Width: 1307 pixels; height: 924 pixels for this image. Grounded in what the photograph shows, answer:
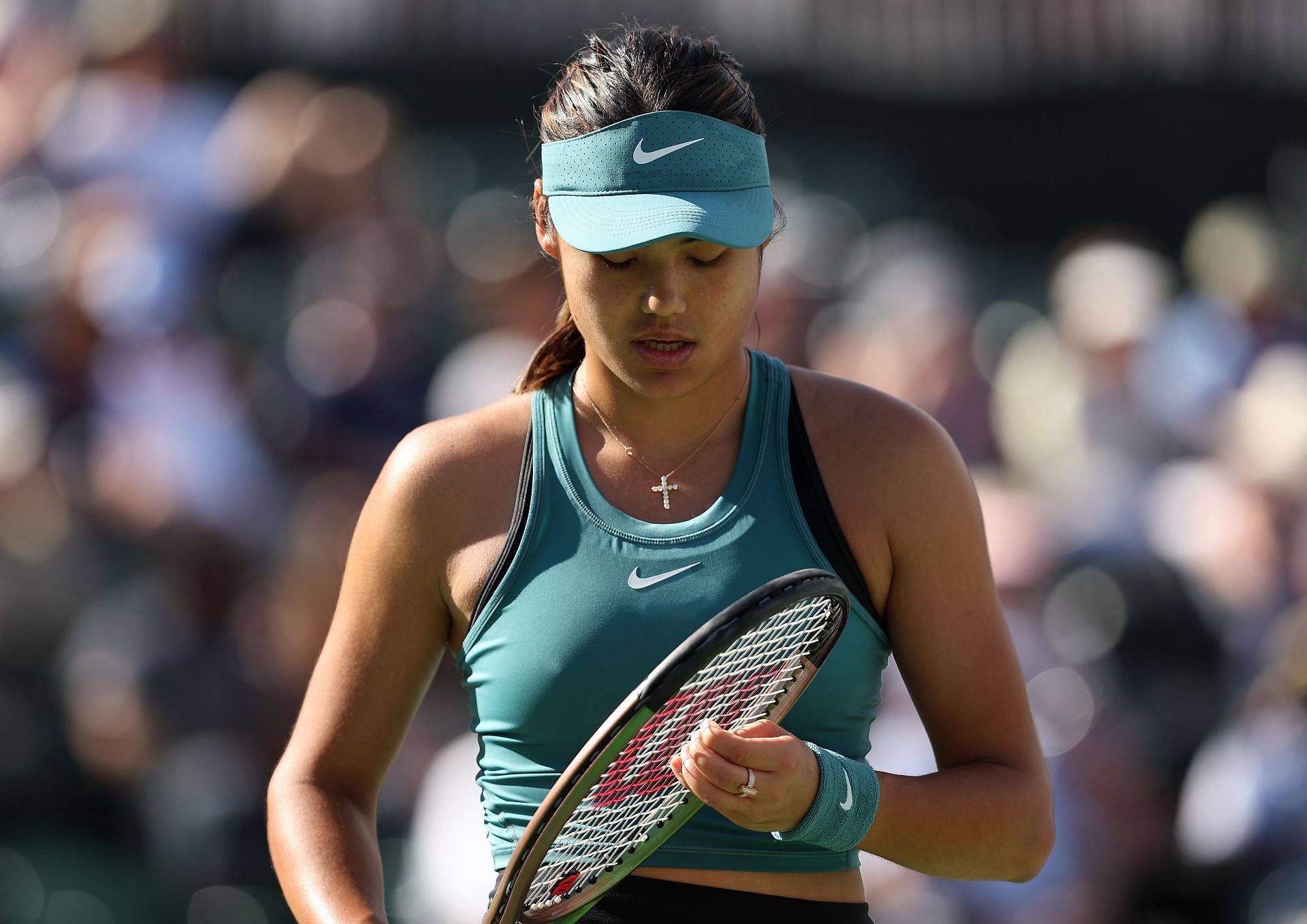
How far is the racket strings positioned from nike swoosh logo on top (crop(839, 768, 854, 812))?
121mm

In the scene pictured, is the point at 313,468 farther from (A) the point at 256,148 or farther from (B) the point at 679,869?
(B) the point at 679,869

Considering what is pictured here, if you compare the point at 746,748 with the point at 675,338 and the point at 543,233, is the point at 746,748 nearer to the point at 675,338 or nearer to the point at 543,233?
the point at 675,338

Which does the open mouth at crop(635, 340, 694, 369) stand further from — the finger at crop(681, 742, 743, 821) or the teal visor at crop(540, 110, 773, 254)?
the finger at crop(681, 742, 743, 821)

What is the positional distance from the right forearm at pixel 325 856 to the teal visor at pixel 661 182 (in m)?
0.78

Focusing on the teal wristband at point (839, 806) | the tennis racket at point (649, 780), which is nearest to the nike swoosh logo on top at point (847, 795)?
the teal wristband at point (839, 806)

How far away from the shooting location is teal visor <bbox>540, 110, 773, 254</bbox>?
196cm

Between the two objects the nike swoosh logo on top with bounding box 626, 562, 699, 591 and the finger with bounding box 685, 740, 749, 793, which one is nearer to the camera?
the finger with bounding box 685, 740, 749, 793

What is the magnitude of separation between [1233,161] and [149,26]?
3.97 metres

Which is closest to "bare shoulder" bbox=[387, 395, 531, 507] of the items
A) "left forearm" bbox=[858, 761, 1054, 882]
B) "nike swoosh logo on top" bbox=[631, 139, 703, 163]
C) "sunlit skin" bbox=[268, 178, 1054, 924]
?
"sunlit skin" bbox=[268, 178, 1054, 924]

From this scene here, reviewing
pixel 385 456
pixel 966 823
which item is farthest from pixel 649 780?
pixel 385 456

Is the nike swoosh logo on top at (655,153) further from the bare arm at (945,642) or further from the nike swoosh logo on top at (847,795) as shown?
the nike swoosh logo on top at (847,795)

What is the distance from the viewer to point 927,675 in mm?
2035

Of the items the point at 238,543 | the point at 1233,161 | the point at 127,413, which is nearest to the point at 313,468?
the point at 238,543

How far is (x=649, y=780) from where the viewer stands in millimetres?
1942
